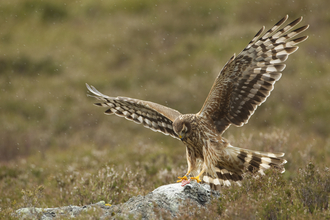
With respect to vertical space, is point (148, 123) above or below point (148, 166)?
above

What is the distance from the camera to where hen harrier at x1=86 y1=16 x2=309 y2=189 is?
5.46 metres

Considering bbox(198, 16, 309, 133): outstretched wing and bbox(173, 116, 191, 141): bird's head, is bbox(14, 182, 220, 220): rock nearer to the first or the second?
bbox(173, 116, 191, 141): bird's head

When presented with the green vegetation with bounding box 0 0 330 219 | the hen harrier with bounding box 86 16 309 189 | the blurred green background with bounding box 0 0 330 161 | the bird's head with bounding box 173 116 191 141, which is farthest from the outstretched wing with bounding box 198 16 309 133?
the blurred green background with bounding box 0 0 330 161

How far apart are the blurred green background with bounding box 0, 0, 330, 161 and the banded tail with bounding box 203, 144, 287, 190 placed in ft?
23.7

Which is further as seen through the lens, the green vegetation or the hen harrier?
the green vegetation

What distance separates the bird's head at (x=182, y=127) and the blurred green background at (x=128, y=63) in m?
7.25

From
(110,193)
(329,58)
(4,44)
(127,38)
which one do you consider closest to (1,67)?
(4,44)

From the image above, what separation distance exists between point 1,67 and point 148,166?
43.9 ft

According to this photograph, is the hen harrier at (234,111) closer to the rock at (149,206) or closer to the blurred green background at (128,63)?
the rock at (149,206)

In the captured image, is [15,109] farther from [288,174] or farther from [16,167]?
[288,174]

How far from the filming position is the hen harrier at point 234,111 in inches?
215

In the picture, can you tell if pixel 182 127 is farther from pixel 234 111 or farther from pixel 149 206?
pixel 149 206

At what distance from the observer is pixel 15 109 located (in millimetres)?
16281

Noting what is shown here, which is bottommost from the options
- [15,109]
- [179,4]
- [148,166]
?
[15,109]
